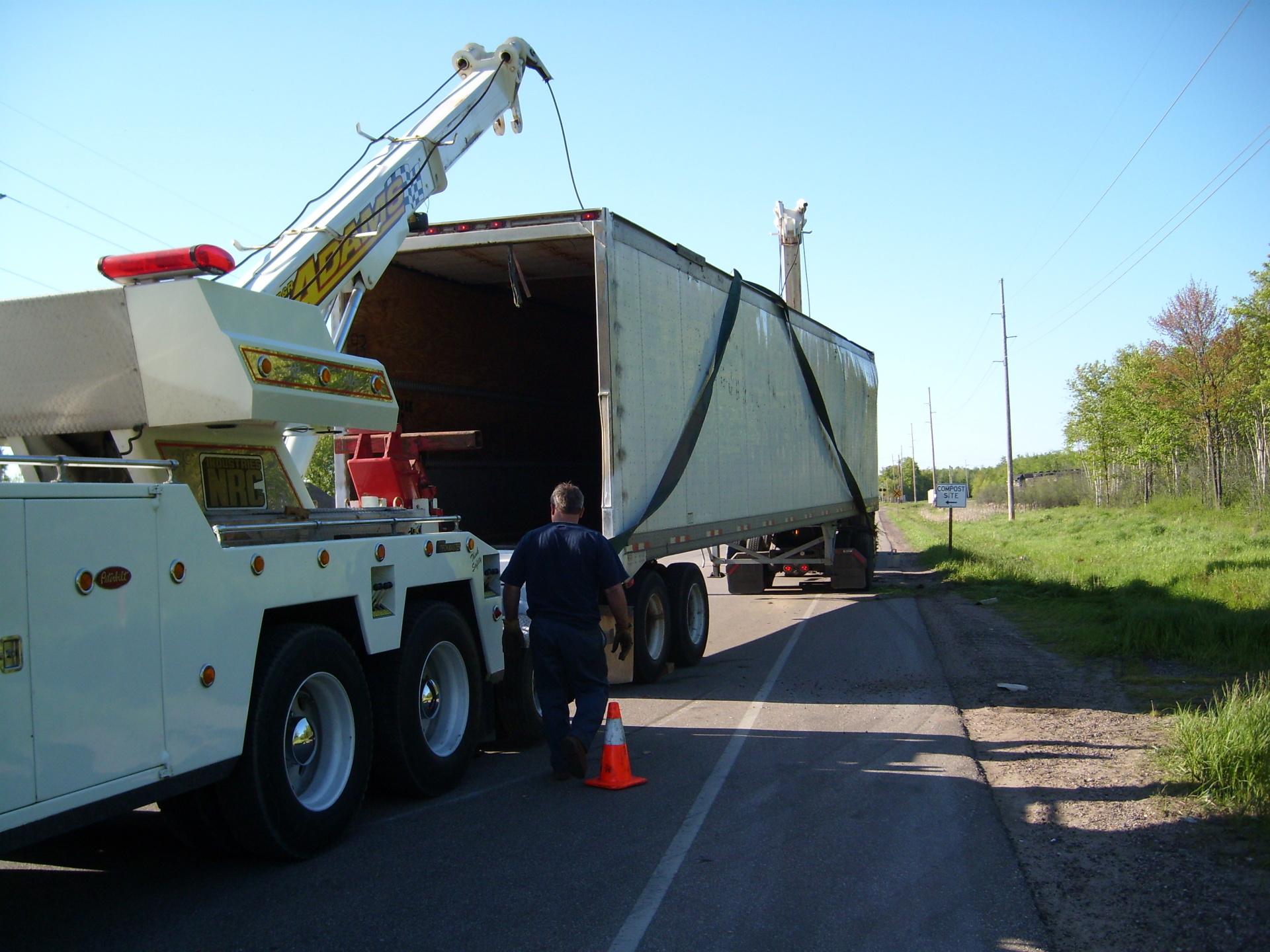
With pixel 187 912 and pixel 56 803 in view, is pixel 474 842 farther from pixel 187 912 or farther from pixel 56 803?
pixel 56 803

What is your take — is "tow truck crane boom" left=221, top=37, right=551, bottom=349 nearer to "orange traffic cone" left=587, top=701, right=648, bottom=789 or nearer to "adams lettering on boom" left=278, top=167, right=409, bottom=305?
"adams lettering on boom" left=278, top=167, right=409, bottom=305

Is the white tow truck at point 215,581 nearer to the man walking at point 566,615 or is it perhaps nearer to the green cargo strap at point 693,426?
the man walking at point 566,615

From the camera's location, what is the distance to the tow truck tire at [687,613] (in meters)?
10.3

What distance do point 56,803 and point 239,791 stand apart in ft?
3.48

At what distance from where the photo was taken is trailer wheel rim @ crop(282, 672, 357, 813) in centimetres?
475

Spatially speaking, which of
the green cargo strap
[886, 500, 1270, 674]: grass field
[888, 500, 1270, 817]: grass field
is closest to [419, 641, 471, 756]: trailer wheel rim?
the green cargo strap

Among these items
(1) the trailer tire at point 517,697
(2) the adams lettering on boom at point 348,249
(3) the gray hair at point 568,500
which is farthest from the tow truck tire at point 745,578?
(3) the gray hair at point 568,500

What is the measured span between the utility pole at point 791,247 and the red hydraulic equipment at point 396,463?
61.0 ft

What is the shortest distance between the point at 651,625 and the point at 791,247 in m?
18.7

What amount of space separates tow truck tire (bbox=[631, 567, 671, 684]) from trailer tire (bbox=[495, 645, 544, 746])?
219cm

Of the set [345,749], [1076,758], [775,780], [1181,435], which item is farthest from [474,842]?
[1181,435]

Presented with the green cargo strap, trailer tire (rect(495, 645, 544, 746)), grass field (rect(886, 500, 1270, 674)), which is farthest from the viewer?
grass field (rect(886, 500, 1270, 674))

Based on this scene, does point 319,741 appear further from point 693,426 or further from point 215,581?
point 693,426

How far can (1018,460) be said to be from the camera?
107 metres
